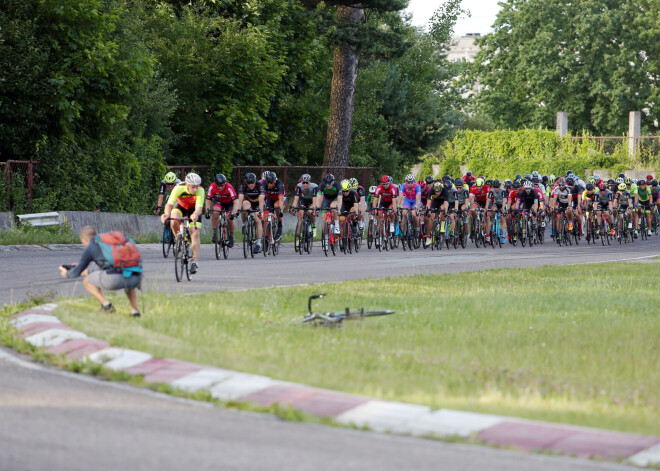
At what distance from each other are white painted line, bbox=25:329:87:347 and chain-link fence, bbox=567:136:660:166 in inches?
2057

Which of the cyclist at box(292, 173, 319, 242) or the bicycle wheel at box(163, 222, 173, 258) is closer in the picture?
the bicycle wheel at box(163, 222, 173, 258)

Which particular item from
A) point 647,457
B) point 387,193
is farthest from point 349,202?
point 647,457

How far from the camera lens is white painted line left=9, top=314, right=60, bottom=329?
11333 millimetres

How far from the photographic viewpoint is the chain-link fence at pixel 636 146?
60.0 meters

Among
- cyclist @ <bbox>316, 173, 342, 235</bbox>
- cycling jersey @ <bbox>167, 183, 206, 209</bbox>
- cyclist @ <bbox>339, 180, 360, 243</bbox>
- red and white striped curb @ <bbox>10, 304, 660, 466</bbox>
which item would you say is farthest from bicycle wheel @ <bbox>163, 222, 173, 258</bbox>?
red and white striped curb @ <bbox>10, 304, 660, 466</bbox>

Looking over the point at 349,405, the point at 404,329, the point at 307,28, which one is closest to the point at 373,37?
the point at 307,28

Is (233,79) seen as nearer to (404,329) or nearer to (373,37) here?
(373,37)

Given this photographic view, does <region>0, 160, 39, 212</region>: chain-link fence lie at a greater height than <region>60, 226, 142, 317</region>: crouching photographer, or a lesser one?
greater

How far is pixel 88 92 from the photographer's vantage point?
31.3m

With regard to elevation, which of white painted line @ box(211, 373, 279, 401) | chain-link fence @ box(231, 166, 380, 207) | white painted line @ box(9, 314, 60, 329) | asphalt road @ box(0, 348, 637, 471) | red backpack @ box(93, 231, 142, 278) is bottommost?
asphalt road @ box(0, 348, 637, 471)

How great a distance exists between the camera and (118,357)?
30.9 feet

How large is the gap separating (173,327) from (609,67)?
6507 cm

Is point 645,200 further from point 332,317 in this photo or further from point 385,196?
point 332,317

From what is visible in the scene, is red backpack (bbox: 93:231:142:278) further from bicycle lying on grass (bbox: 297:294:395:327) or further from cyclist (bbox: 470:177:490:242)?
cyclist (bbox: 470:177:490:242)
